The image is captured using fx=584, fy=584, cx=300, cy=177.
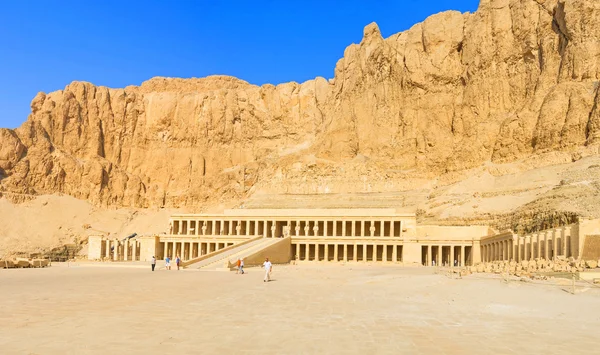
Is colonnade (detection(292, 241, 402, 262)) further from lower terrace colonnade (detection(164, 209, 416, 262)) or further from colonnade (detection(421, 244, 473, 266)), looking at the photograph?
colonnade (detection(421, 244, 473, 266))

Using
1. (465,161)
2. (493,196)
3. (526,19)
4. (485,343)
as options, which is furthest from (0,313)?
(526,19)

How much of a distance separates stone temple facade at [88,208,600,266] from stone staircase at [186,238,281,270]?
26 cm

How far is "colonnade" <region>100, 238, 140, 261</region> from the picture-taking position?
75.1 m

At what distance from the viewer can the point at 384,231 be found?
72.3 m

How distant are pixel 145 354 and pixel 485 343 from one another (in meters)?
6.41

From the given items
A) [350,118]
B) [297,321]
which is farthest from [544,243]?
[350,118]

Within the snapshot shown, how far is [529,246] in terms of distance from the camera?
1795 inches

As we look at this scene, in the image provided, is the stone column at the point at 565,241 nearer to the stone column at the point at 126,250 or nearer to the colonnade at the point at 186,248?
the colonnade at the point at 186,248

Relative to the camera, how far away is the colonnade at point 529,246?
3906 centimetres

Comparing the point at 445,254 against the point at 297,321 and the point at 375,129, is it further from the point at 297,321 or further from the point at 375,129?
the point at 297,321

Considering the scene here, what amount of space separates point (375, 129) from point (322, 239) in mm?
50120

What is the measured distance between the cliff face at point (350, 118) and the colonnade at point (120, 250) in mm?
35667

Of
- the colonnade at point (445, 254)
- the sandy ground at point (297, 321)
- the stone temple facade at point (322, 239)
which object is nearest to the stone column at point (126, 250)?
the stone temple facade at point (322, 239)

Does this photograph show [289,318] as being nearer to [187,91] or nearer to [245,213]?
[245,213]
